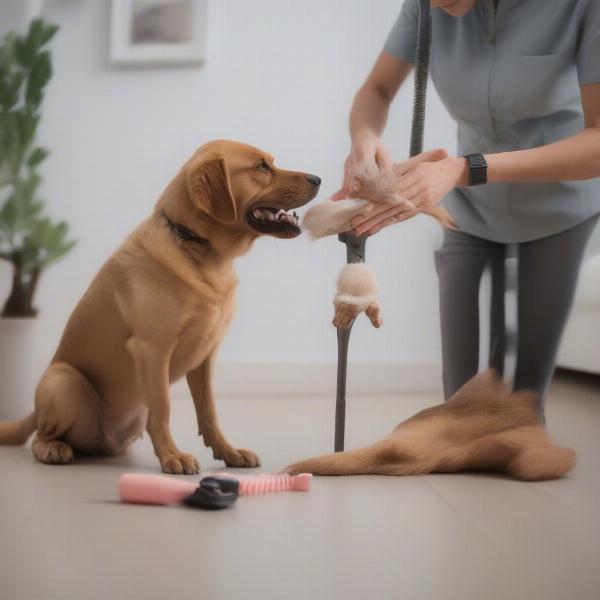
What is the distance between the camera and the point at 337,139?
77.3 inches

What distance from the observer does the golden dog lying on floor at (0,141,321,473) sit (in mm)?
1290

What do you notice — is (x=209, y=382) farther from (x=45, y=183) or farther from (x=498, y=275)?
(x=45, y=183)

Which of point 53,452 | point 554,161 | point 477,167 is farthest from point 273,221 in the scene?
point 53,452

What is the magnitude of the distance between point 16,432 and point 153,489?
0.54 metres

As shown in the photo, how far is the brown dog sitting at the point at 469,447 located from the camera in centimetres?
129

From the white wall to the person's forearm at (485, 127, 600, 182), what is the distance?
715mm

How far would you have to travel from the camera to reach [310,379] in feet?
7.33

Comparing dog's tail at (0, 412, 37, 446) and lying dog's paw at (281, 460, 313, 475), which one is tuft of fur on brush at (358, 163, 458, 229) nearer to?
lying dog's paw at (281, 460, 313, 475)

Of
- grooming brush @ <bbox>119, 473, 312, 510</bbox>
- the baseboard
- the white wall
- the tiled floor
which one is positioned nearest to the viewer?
the tiled floor

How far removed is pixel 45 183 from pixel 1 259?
0.81 feet

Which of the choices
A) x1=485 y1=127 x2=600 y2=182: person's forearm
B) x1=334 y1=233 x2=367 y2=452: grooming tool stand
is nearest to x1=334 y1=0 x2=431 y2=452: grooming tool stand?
x1=334 y1=233 x2=367 y2=452: grooming tool stand

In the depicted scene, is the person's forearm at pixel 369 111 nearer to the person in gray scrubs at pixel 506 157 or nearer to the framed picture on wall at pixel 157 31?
the person in gray scrubs at pixel 506 157

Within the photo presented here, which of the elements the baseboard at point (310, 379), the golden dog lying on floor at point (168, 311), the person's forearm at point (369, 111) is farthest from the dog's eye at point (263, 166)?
the baseboard at point (310, 379)

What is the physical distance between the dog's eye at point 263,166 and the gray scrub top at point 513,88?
1.28 feet
